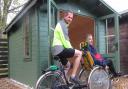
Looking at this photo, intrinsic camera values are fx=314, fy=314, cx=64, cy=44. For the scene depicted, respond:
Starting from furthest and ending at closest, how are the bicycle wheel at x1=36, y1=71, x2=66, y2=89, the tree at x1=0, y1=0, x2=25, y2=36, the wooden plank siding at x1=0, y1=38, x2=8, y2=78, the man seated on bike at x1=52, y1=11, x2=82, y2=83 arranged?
the tree at x1=0, y1=0, x2=25, y2=36, the wooden plank siding at x1=0, y1=38, x2=8, y2=78, the man seated on bike at x1=52, y1=11, x2=82, y2=83, the bicycle wheel at x1=36, y1=71, x2=66, y2=89

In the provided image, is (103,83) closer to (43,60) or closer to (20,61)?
(43,60)

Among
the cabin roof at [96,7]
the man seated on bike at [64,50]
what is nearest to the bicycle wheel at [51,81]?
the man seated on bike at [64,50]

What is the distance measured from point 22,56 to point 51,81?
175 inches

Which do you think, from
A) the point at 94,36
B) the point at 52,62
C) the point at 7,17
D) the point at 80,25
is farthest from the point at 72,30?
the point at 7,17

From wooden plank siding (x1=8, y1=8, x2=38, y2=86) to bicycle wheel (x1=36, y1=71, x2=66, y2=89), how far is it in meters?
2.36

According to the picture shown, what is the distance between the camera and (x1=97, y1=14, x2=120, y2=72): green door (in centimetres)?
920

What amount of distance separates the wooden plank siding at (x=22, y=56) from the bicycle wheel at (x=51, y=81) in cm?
236

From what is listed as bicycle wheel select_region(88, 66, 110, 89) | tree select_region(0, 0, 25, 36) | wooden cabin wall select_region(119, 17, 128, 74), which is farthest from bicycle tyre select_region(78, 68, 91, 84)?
tree select_region(0, 0, 25, 36)

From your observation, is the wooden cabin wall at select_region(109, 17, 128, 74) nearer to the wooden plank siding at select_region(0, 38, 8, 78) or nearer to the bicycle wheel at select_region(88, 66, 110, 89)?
the bicycle wheel at select_region(88, 66, 110, 89)

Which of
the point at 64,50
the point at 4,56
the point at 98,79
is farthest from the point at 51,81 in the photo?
the point at 4,56

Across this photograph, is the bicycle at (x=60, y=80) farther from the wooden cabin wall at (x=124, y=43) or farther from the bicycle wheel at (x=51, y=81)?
the wooden cabin wall at (x=124, y=43)

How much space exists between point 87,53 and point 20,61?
174 inches

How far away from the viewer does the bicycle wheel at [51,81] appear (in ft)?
20.3

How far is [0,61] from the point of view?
1414 cm
